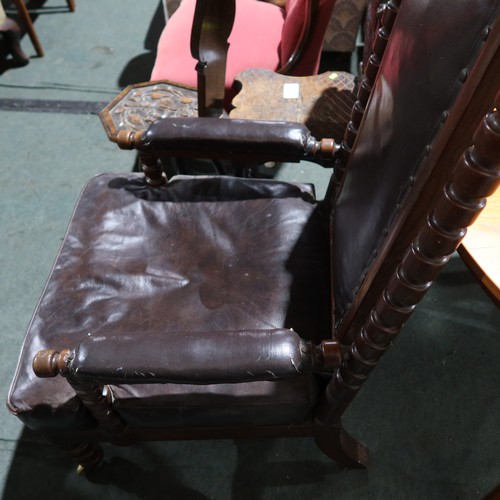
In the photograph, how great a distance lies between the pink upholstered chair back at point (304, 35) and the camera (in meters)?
1.34

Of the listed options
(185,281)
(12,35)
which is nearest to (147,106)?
(185,281)

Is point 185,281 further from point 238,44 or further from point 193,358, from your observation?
point 238,44

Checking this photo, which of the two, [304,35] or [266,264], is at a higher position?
[304,35]

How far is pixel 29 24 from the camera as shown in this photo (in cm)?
227

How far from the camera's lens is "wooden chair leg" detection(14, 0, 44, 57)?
7.30 ft

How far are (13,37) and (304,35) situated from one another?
159 centimetres

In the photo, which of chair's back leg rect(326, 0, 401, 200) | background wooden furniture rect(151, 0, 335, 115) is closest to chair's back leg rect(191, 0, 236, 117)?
background wooden furniture rect(151, 0, 335, 115)

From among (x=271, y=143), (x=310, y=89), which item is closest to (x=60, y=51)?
(x=310, y=89)

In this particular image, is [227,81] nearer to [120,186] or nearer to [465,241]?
[120,186]

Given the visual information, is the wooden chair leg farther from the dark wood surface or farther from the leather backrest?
the leather backrest

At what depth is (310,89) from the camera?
1536 millimetres

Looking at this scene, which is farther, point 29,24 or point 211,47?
point 29,24

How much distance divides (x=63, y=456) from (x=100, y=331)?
540 millimetres

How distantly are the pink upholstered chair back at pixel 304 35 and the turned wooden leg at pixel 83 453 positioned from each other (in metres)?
1.27
